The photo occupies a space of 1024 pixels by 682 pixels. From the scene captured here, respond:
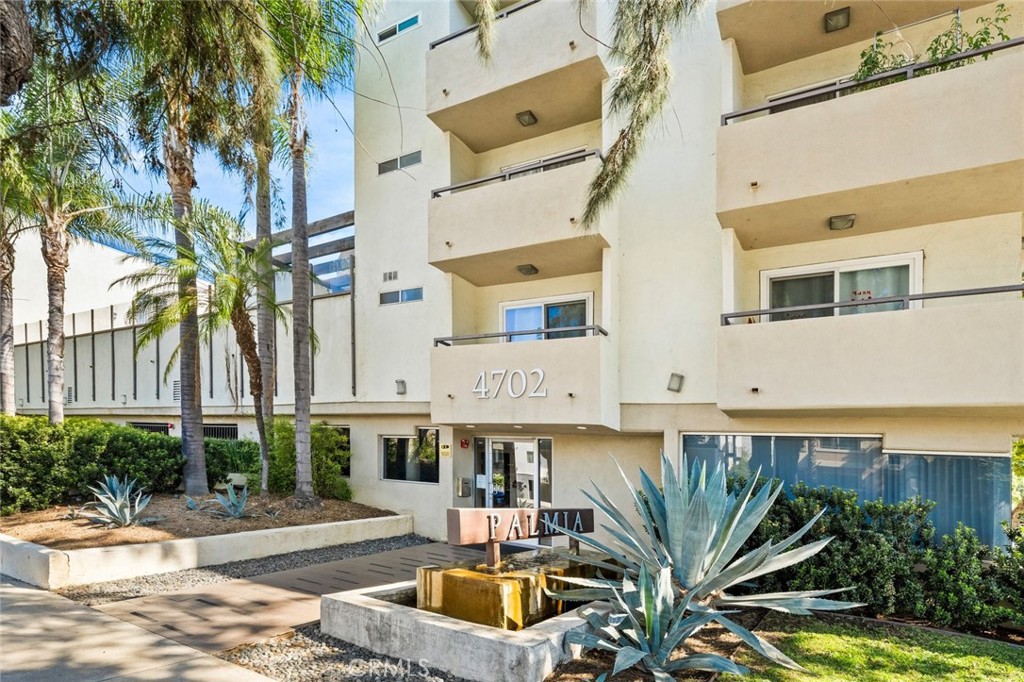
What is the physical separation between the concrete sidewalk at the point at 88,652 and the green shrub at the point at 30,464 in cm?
552

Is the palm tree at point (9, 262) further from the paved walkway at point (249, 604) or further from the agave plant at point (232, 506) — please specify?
the paved walkway at point (249, 604)

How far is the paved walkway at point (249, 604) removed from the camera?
7.25 metres

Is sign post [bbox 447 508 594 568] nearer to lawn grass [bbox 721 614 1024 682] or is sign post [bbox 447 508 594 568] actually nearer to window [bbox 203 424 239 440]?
lawn grass [bbox 721 614 1024 682]

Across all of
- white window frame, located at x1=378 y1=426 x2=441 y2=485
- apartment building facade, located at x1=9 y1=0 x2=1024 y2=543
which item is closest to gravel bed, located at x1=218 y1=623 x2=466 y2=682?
apartment building facade, located at x1=9 y1=0 x2=1024 y2=543

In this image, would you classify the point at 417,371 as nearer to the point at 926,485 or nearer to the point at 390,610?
the point at 390,610

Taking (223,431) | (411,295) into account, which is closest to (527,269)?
(411,295)

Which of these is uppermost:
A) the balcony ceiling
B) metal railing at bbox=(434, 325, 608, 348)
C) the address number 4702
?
the balcony ceiling

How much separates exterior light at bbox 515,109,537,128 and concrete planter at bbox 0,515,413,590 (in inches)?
365

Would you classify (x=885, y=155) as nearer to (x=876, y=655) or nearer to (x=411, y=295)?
(x=876, y=655)

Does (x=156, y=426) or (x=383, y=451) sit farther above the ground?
(x=383, y=451)

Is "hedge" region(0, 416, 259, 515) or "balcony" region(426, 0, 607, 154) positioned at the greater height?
"balcony" region(426, 0, 607, 154)

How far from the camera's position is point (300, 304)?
45.1 ft

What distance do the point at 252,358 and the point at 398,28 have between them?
8.74m

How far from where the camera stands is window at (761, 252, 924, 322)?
916cm
